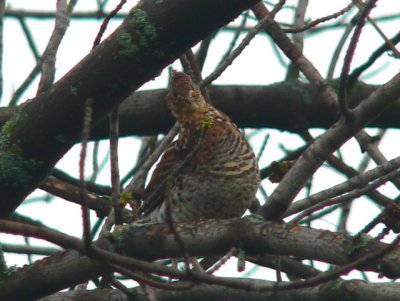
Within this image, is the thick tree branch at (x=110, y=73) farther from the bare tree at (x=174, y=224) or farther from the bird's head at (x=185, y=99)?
the bird's head at (x=185, y=99)

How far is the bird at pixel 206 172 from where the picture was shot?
468 centimetres

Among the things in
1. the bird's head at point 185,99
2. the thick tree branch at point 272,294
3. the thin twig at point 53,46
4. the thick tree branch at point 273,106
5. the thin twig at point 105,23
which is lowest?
the thick tree branch at point 272,294

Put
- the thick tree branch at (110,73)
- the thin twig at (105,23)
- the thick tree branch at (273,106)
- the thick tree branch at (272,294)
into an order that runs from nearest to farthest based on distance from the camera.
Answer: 1. the thick tree branch at (272,294)
2. the thick tree branch at (110,73)
3. the thin twig at (105,23)
4. the thick tree branch at (273,106)

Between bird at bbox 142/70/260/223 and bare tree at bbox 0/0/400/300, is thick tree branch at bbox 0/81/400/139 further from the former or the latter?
bare tree at bbox 0/0/400/300

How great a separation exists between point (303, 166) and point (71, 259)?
0.88 metres

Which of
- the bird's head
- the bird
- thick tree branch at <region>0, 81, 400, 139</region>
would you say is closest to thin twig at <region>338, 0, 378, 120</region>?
the bird

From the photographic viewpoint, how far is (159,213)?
180 inches

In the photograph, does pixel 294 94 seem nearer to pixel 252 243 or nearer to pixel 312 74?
pixel 312 74

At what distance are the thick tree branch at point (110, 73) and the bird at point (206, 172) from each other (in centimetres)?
134

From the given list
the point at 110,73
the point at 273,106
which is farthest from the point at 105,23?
the point at 273,106

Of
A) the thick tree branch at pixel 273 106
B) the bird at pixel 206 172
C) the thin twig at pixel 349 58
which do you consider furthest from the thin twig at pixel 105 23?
the thick tree branch at pixel 273 106

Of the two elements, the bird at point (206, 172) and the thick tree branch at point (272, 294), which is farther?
the bird at point (206, 172)

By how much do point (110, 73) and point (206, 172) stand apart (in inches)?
66.8

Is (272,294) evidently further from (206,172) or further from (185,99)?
(185,99)
